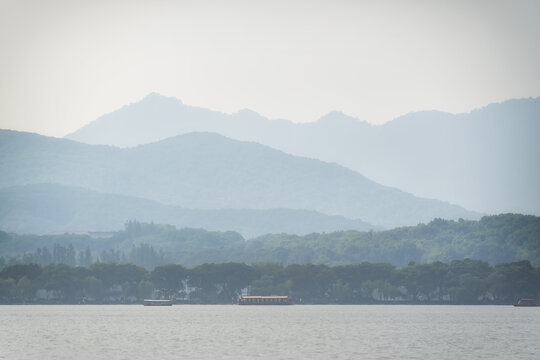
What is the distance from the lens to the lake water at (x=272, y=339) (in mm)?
120188

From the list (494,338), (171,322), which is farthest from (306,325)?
(494,338)

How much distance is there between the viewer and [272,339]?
144 m

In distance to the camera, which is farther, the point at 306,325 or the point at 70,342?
the point at 306,325

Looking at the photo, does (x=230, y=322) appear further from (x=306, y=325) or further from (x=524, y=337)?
(x=524, y=337)

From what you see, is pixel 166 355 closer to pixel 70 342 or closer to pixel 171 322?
pixel 70 342

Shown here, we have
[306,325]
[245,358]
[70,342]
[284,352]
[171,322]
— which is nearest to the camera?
[245,358]

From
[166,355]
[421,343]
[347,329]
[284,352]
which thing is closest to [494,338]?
[421,343]

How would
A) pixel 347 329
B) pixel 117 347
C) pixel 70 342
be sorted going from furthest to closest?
1. pixel 347 329
2. pixel 70 342
3. pixel 117 347

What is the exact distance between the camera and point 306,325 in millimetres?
179875

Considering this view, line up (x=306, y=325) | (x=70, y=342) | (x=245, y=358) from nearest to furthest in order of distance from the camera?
1. (x=245, y=358)
2. (x=70, y=342)
3. (x=306, y=325)

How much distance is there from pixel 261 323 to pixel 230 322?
21.7 feet

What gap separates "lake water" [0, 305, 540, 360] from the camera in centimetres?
12019

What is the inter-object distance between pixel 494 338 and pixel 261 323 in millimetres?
56410

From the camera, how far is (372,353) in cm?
12038
